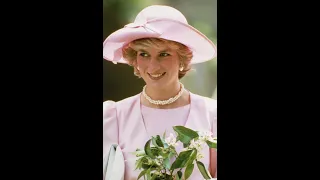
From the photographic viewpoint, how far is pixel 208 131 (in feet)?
7.45

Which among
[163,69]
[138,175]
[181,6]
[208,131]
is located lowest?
[138,175]

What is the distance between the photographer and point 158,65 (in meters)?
2.26

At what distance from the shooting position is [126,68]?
231 centimetres

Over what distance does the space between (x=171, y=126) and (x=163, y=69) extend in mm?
203

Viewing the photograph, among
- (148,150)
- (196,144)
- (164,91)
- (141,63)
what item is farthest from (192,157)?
(141,63)

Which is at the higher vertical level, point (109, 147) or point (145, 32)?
point (145, 32)

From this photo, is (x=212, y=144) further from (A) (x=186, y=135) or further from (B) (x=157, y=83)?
(B) (x=157, y=83)

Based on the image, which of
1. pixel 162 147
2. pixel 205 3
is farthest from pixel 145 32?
pixel 162 147

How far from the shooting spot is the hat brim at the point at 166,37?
2229mm

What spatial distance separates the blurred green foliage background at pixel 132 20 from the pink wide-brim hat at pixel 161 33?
0.02 meters

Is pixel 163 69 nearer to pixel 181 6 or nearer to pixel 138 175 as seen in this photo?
pixel 181 6

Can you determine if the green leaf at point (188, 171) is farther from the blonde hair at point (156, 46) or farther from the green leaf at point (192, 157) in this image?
the blonde hair at point (156, 46)

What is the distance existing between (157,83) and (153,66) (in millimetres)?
67

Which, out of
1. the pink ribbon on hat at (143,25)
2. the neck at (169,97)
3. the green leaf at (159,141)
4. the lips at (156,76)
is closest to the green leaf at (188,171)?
the green leaf at (159,141)
